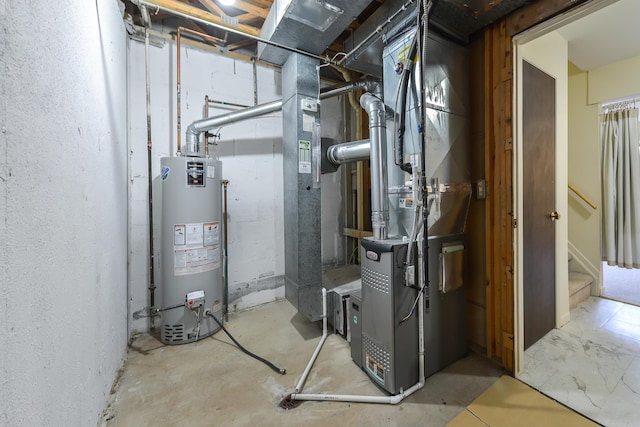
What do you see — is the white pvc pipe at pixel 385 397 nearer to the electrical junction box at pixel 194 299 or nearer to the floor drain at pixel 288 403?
the floor drain at pixel 288 403

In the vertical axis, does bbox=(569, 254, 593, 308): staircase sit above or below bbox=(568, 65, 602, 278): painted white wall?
below

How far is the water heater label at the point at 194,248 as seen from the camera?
210 centimetres

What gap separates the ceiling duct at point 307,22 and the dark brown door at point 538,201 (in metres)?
1.44

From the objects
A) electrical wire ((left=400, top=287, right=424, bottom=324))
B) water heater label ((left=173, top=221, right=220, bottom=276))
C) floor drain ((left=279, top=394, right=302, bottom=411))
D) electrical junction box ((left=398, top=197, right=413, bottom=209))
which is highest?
electrical junction box ((left=398, top=197, right=413, bottom=209))

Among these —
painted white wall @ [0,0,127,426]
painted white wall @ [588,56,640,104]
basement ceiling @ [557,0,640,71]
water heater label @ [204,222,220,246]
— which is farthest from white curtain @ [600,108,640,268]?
painted white wall @ [0,0,127,426]

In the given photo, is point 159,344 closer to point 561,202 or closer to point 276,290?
point 276,290

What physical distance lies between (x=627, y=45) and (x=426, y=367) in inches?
144

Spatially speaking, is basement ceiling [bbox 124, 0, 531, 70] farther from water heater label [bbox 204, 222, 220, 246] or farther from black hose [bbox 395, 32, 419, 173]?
water heater label [bbox 204, 222, 220, 246]

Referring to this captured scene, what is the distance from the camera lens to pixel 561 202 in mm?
2295

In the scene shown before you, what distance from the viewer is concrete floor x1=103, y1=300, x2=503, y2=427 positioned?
1.41 meters

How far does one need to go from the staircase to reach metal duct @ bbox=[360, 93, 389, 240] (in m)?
2.45

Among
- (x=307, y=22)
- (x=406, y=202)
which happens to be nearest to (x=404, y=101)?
(x=406, y=202)

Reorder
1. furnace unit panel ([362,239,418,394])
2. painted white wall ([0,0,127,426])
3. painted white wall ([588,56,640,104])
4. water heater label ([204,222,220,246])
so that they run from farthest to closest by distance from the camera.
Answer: painted white wall ([588,56,640,104]) < water heater label ([204,222,220,246]) < furnace unit panel ([362,239,418,394]) < painted white wall ([0,0,127,426])

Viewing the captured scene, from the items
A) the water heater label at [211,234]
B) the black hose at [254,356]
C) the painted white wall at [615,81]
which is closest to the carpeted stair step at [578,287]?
the painted white wall at [615,81]
